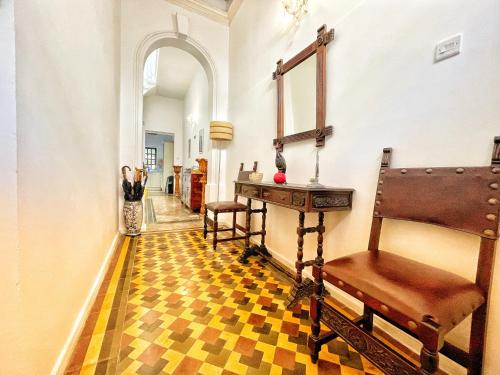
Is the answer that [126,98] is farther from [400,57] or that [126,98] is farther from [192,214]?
[400,57]

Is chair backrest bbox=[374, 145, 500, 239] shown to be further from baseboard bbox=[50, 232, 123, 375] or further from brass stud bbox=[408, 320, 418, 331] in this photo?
baseboard bbox=[50, 232, 123, 375]

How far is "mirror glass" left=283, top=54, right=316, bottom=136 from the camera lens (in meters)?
1.86

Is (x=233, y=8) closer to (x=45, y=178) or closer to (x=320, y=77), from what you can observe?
(x=320, y=77)

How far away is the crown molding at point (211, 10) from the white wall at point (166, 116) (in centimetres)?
586

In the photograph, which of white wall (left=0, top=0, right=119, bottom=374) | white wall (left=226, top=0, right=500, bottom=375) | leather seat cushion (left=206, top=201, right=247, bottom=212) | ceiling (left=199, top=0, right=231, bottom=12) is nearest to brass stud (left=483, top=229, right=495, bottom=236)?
white wall (left=226, top=0, right=500, bottom=375)

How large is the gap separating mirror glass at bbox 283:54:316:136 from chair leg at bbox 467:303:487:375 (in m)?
1.49

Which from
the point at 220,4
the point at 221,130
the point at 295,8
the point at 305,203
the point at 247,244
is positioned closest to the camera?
the point at 305,203

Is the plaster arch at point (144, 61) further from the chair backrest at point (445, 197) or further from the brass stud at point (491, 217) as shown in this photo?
the brass stud at point (491, 217)

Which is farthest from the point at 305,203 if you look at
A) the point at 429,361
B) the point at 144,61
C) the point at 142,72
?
the point at 144,61

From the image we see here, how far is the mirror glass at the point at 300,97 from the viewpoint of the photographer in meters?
1.86

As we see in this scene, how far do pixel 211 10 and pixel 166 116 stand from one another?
6.00 m

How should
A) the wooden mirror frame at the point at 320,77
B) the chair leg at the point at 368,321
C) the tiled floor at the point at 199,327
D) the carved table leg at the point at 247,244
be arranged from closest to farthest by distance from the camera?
1. the tiled floor at the point at 199,327
2. the chair leg at the point at 368,321
3. the wooden mirror frame at the point at 320,77
4. the carved table leg at the point at 247,244

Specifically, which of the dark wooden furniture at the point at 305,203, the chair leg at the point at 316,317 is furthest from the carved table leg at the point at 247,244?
the chair leg at the point at 316,317

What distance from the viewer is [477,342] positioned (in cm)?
81
